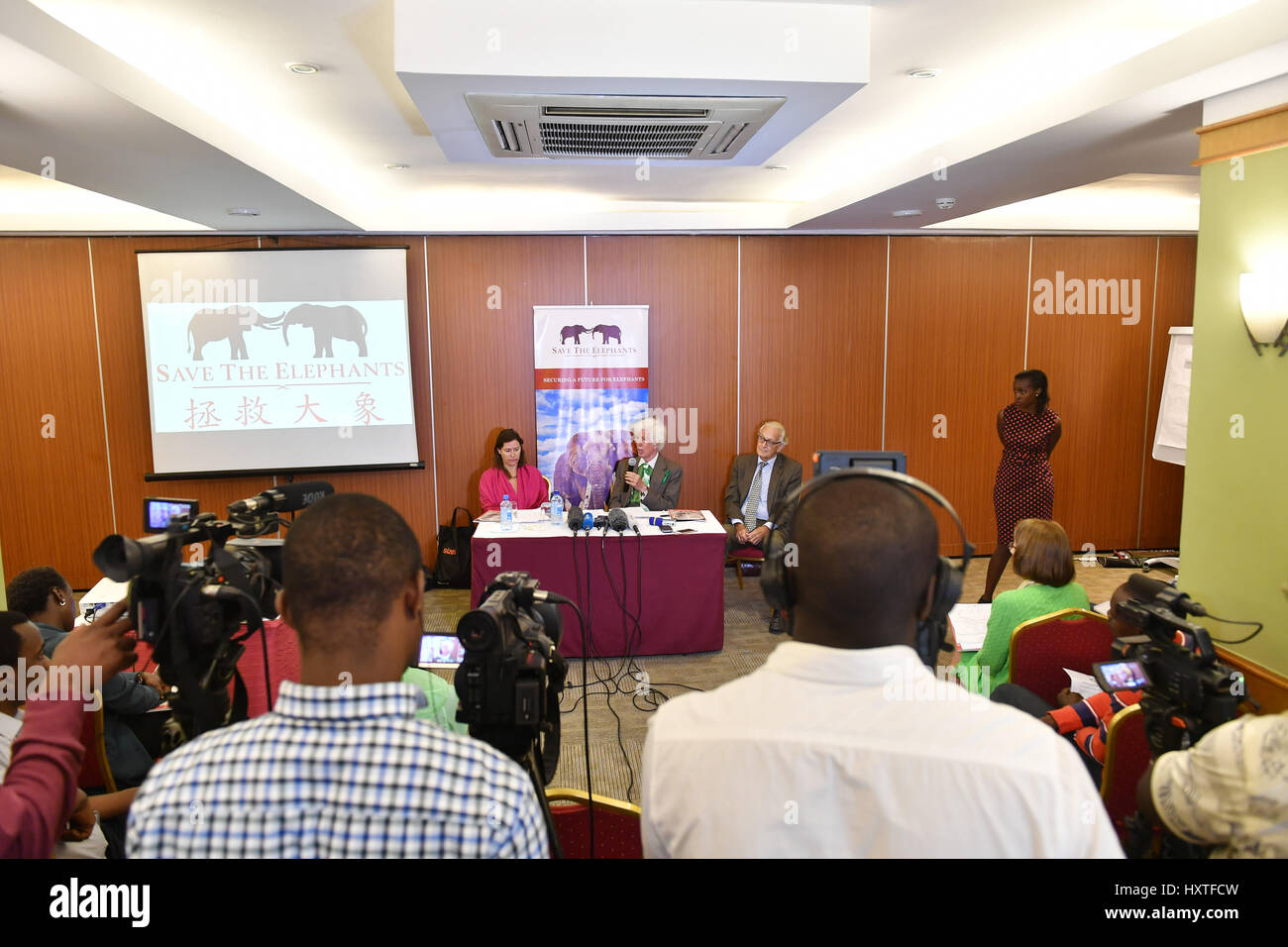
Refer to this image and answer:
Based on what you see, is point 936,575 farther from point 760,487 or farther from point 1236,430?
point 760,487

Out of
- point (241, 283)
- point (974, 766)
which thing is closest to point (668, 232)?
point (241, 283)

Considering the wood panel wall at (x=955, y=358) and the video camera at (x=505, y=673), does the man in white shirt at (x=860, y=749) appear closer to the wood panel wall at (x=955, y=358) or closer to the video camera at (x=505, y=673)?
the video camera at (x=505, y=673)

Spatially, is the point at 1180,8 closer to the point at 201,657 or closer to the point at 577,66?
the point at 577,66

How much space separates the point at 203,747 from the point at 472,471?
5143 mm

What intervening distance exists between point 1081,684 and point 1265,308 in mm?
1286

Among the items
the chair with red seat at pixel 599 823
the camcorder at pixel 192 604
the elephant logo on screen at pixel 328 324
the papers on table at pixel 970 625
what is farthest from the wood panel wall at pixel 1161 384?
the camcorder at pixel 192 604

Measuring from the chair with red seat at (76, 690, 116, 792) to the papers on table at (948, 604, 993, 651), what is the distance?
113 inches

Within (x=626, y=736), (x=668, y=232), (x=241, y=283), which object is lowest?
(x=626, y=736)

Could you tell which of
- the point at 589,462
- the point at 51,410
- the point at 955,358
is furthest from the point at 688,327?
the point at 51,410

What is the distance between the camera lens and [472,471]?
596 cm

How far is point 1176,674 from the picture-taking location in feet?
5.11

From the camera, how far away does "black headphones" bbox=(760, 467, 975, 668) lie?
1.07 meters

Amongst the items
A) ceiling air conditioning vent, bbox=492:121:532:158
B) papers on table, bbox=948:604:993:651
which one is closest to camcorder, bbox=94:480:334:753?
ceiling air conditioning vent, bbox=492:121:532:158

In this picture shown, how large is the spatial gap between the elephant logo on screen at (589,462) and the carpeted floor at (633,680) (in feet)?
3.70
